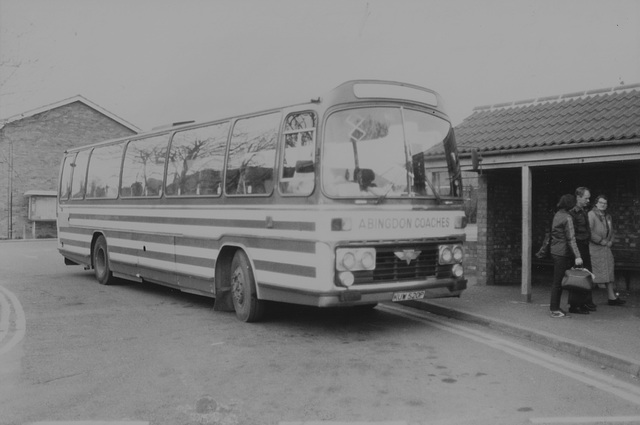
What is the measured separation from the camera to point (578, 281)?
30.0ft

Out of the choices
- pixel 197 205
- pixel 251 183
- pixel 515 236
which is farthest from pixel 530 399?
pixel 515 236

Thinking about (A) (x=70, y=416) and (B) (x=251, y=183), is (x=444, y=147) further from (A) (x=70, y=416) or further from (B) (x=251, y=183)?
(A) (x=70, y=416)

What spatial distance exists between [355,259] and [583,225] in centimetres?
420

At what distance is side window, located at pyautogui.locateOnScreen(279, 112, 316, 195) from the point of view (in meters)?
7.96

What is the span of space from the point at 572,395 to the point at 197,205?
6263 millimetres

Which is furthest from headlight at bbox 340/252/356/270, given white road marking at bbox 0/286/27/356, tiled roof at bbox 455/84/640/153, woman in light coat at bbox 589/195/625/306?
woman in light coat at bbox 589/195/625/306

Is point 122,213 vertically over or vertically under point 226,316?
over

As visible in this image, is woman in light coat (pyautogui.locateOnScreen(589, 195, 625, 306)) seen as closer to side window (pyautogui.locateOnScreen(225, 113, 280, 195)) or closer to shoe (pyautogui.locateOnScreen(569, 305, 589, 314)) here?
shoe (pyautogui.locateOnScreen(569, 305, 589, 314))

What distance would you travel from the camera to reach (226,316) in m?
9.77

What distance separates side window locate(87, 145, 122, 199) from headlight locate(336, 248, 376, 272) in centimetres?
695

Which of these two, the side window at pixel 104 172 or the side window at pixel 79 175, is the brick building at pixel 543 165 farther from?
the side window at pixel 79 175

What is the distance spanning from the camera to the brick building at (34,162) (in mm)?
34500

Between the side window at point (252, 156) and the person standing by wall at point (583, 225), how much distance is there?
460 cm

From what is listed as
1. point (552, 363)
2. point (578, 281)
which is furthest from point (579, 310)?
point (552, 363)
